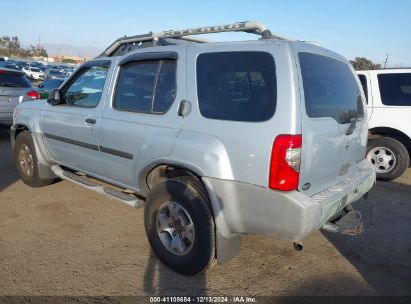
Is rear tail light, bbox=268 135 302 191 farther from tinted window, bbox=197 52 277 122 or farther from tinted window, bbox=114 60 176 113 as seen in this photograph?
tinted window, bbox=114 60 176 113

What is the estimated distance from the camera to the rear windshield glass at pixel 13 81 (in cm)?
868

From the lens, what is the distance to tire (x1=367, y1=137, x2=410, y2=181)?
6.26 metres

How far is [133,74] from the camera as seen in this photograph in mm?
3777

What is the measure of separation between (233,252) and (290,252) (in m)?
0.91

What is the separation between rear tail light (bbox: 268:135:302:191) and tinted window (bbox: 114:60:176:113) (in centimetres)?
115

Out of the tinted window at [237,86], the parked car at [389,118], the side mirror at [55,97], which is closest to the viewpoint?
the tinted window at [237,86]

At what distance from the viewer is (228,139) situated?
2789mm

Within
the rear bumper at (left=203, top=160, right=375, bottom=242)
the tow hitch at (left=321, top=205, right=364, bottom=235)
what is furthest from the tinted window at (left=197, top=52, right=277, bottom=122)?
the tow hitch at (left=321, top=205, right=364, bottom=235)

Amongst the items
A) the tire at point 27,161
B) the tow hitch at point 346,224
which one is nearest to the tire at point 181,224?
the tow hitch at point 346,224

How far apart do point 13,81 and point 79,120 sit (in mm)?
5834

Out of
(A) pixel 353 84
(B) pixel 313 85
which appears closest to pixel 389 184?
(A) pixel 353 84

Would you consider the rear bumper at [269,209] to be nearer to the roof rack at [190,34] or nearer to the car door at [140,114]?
the car door at [140,114]

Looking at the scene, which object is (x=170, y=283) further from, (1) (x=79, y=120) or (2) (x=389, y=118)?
(2) (x=389, y=118)

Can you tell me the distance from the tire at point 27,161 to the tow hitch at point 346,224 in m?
3.98
